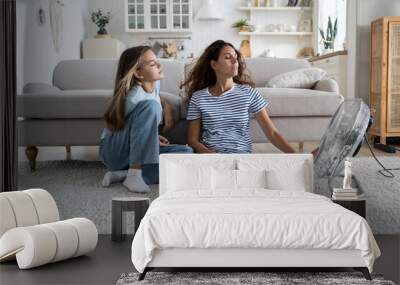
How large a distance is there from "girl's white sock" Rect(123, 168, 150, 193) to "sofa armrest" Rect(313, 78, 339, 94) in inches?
39.8

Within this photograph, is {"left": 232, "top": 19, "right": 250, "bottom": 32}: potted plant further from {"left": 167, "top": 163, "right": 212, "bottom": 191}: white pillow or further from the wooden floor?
the wooden floor

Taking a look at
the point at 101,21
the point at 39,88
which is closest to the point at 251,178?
the point at 101,21

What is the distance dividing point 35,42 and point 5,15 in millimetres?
219

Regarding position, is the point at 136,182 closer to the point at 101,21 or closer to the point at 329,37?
the point at 101,21

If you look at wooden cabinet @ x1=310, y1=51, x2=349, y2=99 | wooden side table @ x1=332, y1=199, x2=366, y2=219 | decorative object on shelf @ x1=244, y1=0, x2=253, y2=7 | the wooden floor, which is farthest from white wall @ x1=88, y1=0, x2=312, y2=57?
the wooden floor

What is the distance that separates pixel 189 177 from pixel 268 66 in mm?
750

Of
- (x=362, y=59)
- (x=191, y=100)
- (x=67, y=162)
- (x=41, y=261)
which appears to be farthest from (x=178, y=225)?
(x=362, y=59)

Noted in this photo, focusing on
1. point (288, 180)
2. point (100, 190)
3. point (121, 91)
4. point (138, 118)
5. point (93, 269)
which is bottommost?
point (93, 269)

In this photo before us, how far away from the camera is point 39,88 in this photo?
12.4ft

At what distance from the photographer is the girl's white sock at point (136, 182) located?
360 centimetres

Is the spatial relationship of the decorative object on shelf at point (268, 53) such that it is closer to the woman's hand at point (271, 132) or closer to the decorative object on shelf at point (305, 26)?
the decorative object on shelf at point (305, 26)

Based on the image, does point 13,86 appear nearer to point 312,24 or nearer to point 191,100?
point 191,100

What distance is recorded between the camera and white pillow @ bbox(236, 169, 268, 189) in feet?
10.1

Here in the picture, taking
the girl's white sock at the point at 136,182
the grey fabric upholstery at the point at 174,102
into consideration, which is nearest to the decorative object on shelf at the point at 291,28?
the grey fabric upholstery at the point at 174,102
